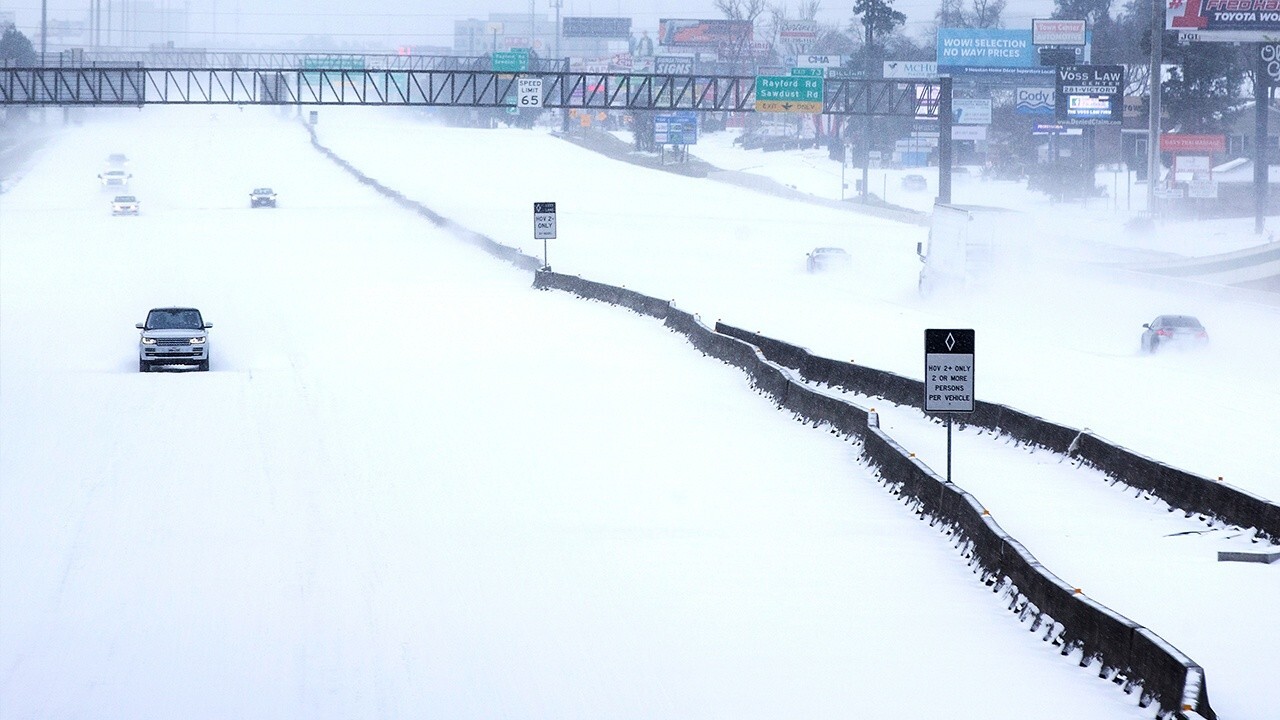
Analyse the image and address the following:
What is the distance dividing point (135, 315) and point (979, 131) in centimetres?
6967

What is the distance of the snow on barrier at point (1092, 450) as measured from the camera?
55.2ft

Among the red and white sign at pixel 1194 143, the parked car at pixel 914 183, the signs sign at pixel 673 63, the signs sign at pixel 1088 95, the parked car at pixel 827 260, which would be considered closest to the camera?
the parked car at pixel 827 260

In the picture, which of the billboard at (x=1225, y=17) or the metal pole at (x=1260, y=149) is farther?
the metal pole at (x=1260, y=149)

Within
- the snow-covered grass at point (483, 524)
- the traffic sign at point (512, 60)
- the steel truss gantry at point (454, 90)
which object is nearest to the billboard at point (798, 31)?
the steel truss gantry at point (454, 90)

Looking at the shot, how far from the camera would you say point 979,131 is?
103 meters

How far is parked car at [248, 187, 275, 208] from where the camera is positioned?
82.1m

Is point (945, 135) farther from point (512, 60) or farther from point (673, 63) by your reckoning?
point (673, 63)

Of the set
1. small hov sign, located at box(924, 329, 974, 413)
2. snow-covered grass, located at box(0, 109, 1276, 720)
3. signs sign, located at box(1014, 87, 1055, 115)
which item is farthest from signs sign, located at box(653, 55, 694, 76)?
small hov sign, located at box(924, 329, 974, 413)

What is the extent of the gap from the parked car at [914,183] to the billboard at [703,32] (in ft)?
208

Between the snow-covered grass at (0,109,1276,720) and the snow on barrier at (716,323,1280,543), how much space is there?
82 centimetres

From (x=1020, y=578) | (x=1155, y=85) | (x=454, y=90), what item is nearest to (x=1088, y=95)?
(x=1155, y=85)

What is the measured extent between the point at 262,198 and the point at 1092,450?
66.9 meters

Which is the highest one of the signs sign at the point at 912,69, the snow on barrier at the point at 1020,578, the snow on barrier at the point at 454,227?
the signs sign at the point at 912,69

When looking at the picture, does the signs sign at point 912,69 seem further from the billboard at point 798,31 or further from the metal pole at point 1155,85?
the metal pole at point 1155,85
